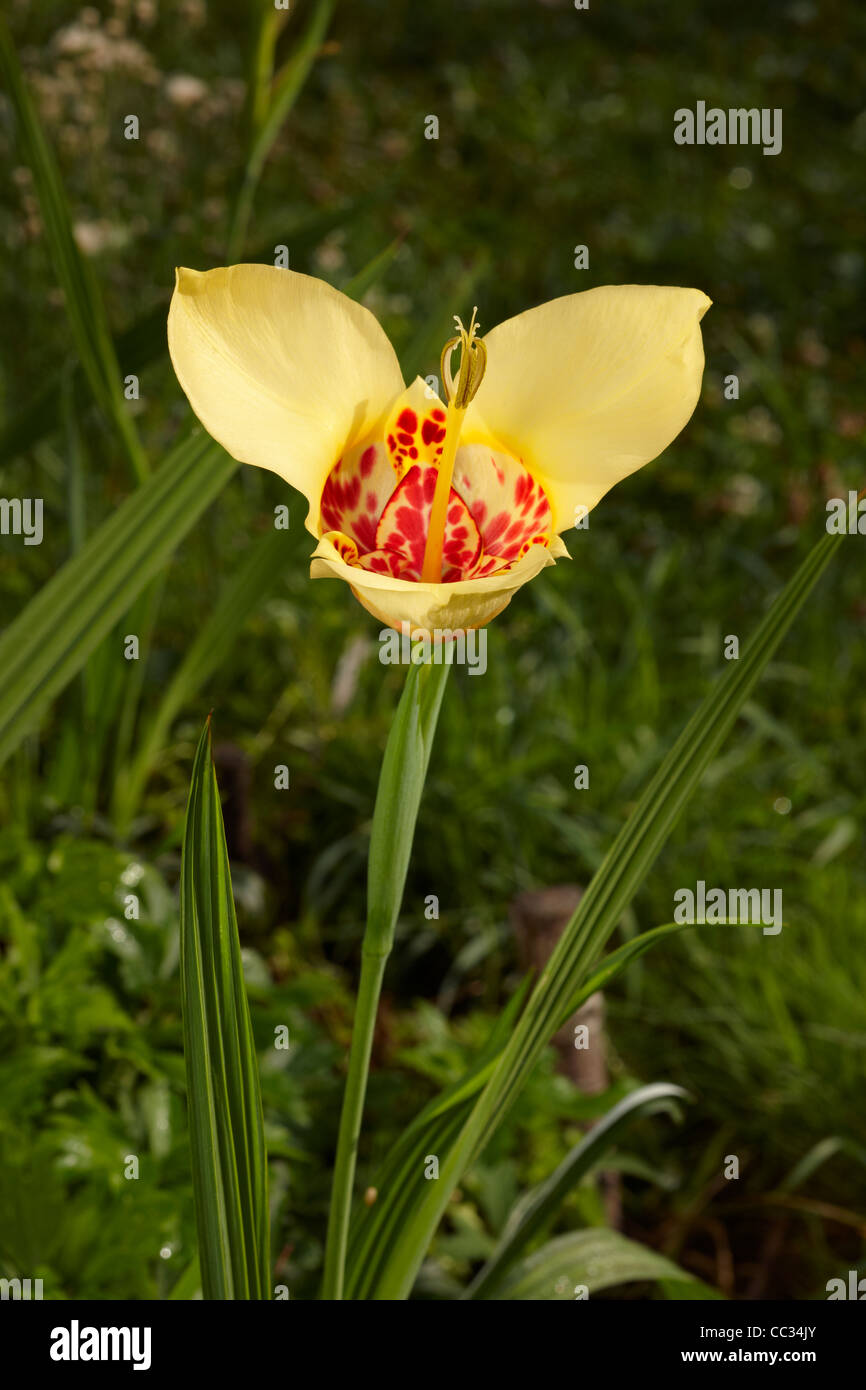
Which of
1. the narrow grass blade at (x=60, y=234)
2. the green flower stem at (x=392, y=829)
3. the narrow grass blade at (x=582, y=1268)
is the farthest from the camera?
the narrow grass blade at (x=60, y=234)

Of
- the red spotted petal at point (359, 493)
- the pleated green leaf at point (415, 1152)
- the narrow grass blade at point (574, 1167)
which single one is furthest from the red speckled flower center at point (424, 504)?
the narrow grass blade at point (574, 1167)

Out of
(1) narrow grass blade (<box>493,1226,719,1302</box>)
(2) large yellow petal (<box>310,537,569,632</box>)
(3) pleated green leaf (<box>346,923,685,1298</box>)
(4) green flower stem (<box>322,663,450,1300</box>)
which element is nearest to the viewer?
(2) large yellow petal (<box>310,537,569,632</box>)

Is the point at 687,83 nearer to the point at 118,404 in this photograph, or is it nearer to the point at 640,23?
the point at 640,23

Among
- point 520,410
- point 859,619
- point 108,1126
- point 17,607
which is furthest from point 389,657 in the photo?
point 859,619

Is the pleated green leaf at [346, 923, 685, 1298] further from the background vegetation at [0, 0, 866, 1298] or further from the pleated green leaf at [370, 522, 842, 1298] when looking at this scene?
the background vegetation at [0, 0, 866, 1298]

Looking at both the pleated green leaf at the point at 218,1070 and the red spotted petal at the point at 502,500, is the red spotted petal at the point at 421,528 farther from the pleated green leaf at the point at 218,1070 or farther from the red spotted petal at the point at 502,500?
the pleated green leaf at the point at 218,1070

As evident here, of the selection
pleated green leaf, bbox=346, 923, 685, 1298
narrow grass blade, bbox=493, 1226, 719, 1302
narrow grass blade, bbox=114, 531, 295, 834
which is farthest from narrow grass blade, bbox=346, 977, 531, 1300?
narrow grass blade, bbox=114, 531, 295, 834

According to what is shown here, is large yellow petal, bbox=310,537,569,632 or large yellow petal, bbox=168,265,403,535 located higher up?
large yellow petal, bbox=168,265,403,535
